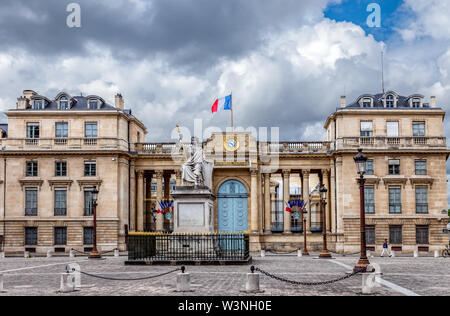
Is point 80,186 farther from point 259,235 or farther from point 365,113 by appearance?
point 365,113

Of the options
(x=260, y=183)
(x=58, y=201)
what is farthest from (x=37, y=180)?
(x=260, y=183)

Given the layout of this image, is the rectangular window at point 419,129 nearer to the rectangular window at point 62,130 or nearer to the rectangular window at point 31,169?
the rectangular window at point 62,130

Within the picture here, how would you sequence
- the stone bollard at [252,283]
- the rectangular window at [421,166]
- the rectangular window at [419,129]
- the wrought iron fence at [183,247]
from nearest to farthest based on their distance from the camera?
the stone bollard at [252,283]
the wrought iron fence at [183,247]
the rectangular window at [421,166]
the rectangular window at [419,129]

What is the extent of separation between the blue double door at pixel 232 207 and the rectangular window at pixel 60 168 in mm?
14221

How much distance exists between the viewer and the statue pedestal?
27609 millimetres

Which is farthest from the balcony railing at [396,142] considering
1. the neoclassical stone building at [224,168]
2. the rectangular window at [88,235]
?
the rectangular window at [88,235]

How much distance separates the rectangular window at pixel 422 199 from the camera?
49906 mm

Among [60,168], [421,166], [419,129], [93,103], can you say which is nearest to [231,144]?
[93,103]

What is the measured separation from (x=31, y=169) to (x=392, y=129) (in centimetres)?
3232

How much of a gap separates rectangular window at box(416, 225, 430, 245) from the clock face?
17466mm

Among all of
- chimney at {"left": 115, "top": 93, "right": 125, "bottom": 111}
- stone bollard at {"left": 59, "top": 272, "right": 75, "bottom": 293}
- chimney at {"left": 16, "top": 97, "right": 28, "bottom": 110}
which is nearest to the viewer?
stone bollard at {"left": 59, "top": 272, "right": 75, "bottom": 293}

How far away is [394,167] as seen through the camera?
166 ft

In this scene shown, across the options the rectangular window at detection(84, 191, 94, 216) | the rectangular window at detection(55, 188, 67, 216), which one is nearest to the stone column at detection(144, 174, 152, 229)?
the rectangular window at detection(84, 191, 94, 216)

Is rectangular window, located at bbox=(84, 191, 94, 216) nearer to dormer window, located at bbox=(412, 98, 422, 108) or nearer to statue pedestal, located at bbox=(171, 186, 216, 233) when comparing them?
statue pedestal, located at bbox=(171, 186, 216, 233)
